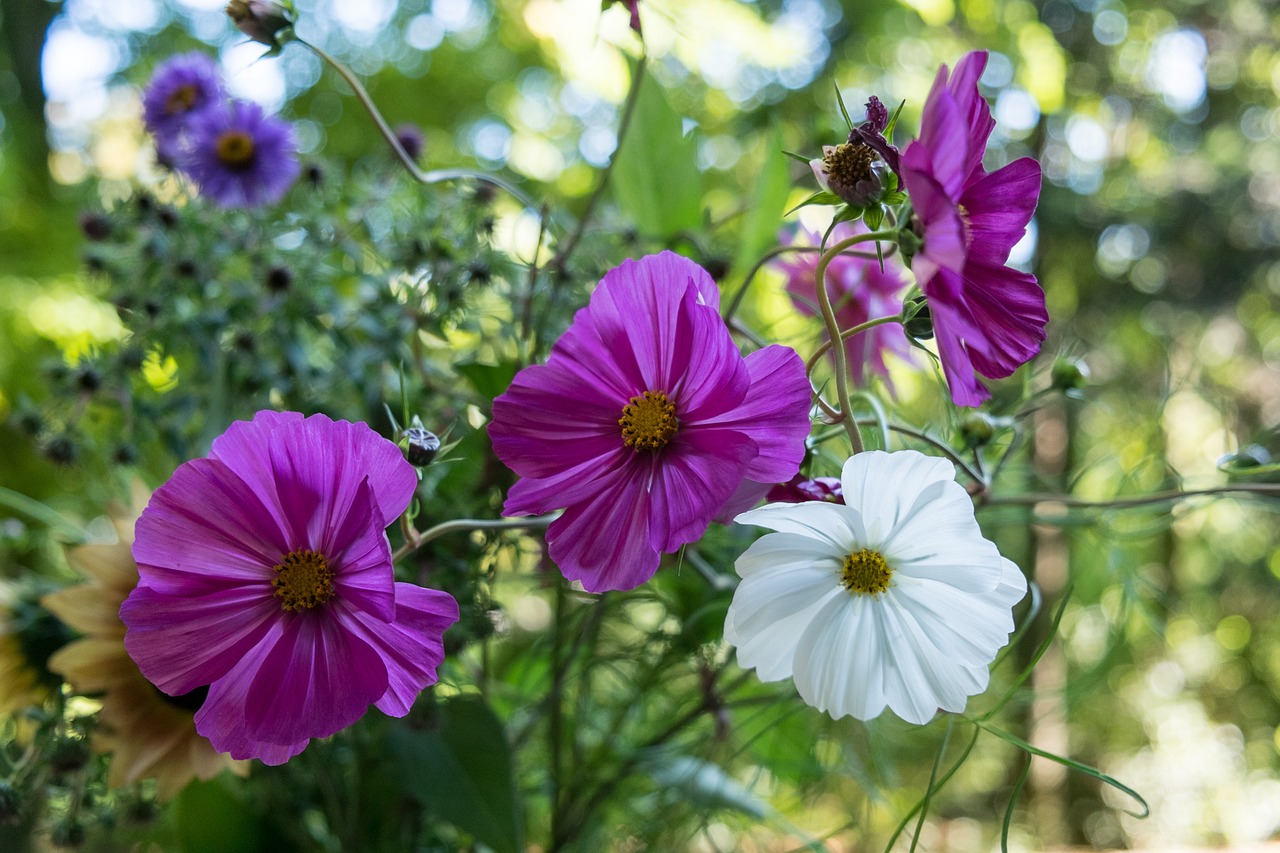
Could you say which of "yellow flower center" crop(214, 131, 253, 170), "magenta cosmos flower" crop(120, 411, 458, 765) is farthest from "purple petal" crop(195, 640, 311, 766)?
"yellow flower center" crop(214, 131, 253, 170)

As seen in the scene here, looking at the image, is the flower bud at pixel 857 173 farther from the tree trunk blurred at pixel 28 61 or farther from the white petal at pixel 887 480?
the tree trunk blurred at pixel 28 61

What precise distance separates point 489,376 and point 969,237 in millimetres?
153

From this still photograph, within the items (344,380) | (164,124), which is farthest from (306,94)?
(344,380)

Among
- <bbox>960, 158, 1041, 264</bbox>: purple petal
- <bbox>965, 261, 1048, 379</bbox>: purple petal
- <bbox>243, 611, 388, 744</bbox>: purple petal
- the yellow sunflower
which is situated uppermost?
<bbox>960, 158, 1041, 264</bbox>: purple petal

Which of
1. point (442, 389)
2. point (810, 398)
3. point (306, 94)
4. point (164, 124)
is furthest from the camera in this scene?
point (306, 94)

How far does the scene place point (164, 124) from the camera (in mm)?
466

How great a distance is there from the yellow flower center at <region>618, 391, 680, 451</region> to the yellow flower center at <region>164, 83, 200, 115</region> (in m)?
0.37

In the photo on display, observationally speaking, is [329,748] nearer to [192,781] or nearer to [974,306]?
[192,781]

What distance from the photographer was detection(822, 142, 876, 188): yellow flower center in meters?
0.20

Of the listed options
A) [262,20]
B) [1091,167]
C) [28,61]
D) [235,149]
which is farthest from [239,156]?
[1091,167]

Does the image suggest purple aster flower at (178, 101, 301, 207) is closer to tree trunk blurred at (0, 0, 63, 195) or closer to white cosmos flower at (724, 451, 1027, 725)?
white cosmos flower at (724, 451, 1027, 725)

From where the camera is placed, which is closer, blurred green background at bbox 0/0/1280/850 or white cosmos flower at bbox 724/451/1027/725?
white cosmos flower at bbox 724/451/1027/725

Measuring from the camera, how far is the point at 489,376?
0.29m

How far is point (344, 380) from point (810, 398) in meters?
0.24
